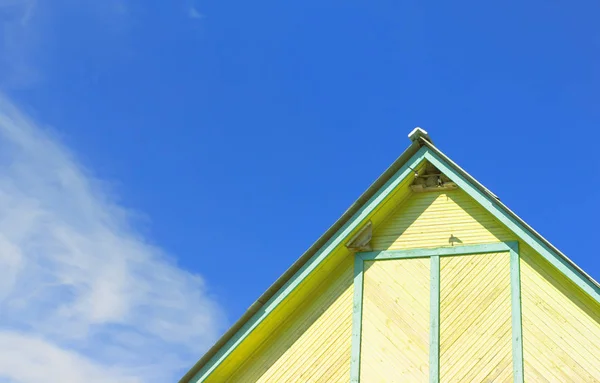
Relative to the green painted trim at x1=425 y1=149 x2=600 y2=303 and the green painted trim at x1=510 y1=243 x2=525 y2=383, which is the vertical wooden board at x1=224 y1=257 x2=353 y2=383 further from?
the green painted trim at x1=510 y1=243 x2=525 y2=383

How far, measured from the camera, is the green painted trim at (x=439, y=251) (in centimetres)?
1379

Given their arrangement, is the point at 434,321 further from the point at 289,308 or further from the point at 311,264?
the point at 289,308

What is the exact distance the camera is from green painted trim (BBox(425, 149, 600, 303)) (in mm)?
12618

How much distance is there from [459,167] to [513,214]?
1429mm

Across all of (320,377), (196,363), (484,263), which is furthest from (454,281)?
(196,363)

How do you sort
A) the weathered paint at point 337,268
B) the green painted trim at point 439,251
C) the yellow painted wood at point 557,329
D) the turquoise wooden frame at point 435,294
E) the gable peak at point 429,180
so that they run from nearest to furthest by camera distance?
the yellow painted wood at point 557,329 → the turquoise wooden frame at point 435,294 → the green painted trim at point 439,251 → the weathered paint at point 337,268 → the gable peak at point 429,180

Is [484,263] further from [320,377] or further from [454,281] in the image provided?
[320,377]

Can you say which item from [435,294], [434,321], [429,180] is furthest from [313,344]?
[429,180]

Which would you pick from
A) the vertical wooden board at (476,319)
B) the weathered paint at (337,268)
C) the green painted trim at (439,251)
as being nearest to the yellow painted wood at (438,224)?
the weathered paint at (337,268)

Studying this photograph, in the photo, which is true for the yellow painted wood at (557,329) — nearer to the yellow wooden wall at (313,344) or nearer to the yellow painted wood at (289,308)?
the yellow painted wood at (289,308)

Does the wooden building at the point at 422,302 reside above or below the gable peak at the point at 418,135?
below

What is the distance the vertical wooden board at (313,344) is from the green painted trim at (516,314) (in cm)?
294

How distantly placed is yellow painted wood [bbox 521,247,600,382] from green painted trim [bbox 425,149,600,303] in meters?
0.25

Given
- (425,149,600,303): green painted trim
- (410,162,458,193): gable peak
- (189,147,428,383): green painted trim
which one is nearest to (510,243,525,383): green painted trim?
(425,149,600,303): green painted trim
